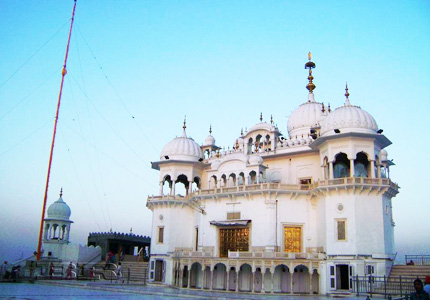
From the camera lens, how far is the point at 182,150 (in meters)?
41.7

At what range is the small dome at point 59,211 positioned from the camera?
50.9 metres

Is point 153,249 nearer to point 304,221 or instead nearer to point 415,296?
point 304,221

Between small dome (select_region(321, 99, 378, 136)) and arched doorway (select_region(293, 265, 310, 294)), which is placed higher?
small dome (select_region(321, 99, 378, 136))

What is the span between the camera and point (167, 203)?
40312 millimetres

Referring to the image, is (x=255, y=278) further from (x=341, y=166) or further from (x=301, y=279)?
(x=341, y=166)

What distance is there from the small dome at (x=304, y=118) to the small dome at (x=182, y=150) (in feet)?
30.8

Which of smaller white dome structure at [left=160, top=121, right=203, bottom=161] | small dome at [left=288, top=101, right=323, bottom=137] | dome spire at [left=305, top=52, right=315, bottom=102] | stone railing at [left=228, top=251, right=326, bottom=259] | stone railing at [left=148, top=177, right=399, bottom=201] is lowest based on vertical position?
stone railing at [left=228, top=251, right=326, bottom=259]

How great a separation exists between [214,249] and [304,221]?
783cm

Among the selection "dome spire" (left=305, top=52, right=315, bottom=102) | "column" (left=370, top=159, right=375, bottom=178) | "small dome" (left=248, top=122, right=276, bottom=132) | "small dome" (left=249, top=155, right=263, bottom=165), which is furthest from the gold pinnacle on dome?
"column" (left=370, top=159, right=375, bottom=178)

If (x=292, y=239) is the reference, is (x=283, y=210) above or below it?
above

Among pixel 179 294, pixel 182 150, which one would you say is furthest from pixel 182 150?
pixel 179 294

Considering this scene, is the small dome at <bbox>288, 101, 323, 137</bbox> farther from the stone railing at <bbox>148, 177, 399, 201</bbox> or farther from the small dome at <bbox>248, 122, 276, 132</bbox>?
the stone railing at <bbox>148, 177, 399, 201</bbox>

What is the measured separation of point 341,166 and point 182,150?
49.0 ft

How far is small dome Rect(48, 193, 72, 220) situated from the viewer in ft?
167
